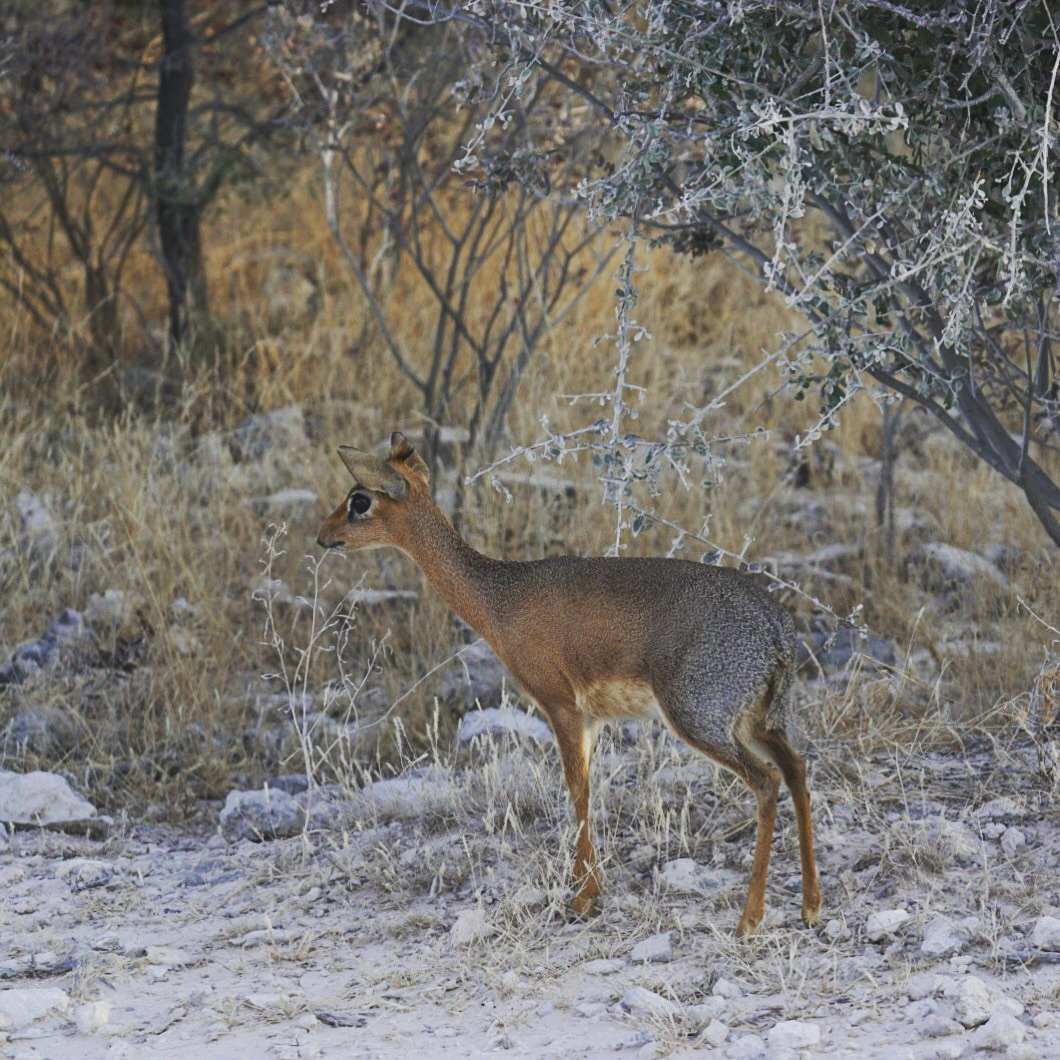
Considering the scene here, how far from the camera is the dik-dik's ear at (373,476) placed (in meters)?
4.85

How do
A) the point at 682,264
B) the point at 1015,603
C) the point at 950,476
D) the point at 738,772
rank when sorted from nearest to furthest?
the point at 738,772 < the point at 1015,603 < the point at 950,476 < the point at 682,264

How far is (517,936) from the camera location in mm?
4441

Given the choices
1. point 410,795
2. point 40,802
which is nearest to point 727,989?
point 410,795

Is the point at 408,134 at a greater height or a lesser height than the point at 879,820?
greater

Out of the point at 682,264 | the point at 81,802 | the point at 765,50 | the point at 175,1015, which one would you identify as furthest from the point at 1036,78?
the point at 682,264

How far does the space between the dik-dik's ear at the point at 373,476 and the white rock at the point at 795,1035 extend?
1.91m

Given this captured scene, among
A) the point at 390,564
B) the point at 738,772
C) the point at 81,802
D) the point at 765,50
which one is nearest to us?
the point at 738,772

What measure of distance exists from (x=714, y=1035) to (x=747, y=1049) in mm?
109

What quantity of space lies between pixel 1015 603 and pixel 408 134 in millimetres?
3649

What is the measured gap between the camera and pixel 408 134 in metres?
8.13

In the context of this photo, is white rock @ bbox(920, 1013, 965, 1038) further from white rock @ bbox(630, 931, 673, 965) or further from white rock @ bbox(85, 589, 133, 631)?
white rock @ bbox(85, 589, 133, 631)

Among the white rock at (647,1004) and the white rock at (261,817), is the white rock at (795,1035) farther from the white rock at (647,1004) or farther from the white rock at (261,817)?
the white rock at (261,817)

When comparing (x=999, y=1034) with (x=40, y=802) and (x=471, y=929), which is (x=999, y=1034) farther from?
(x=40, y=802)

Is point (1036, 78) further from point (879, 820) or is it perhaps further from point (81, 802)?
point (81, 802)
